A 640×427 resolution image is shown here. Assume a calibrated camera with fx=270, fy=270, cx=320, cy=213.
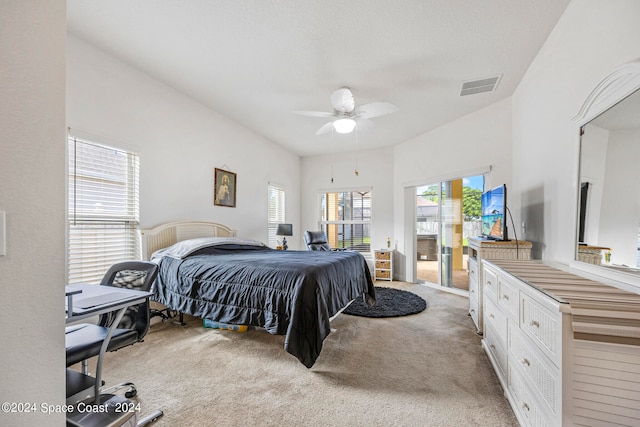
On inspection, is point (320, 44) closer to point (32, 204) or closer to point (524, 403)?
point (32, 204)

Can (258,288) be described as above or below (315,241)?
below

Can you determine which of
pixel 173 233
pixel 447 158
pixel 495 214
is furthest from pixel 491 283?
pixel 173 233

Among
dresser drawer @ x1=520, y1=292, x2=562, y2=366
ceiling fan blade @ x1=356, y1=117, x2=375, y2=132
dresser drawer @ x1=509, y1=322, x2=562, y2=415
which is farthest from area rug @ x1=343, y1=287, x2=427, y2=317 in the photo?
ceiling fan blade @ x1=356, y1=117, x2=375, y2=132

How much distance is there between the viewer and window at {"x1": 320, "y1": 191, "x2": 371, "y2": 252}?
20.5 feet

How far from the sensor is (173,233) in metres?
3.40

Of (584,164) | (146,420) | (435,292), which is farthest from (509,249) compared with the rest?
(146,420)

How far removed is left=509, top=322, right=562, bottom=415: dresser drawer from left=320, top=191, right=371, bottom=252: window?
4.61 meters

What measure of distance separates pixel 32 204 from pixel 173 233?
2.90 metres

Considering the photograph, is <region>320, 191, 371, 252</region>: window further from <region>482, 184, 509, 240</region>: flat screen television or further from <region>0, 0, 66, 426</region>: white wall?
<region>0, 0, 66, 426</region>: white wall

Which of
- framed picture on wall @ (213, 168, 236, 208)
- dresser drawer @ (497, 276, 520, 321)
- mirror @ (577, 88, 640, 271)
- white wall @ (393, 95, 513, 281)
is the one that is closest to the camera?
mirror @ (577, 88, 640, 271)

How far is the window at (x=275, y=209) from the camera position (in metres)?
5.55

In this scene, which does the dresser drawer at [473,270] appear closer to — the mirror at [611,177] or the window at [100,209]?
the mirror at [611,177]

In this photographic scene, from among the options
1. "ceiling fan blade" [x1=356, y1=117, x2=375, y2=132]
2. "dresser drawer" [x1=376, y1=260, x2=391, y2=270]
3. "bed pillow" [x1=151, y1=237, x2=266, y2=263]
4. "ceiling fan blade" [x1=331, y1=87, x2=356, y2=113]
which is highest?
"ceiling fan blade" [x1=331, y1=87, x2=356, y2=113]

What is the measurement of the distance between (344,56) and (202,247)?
8.35 feet
